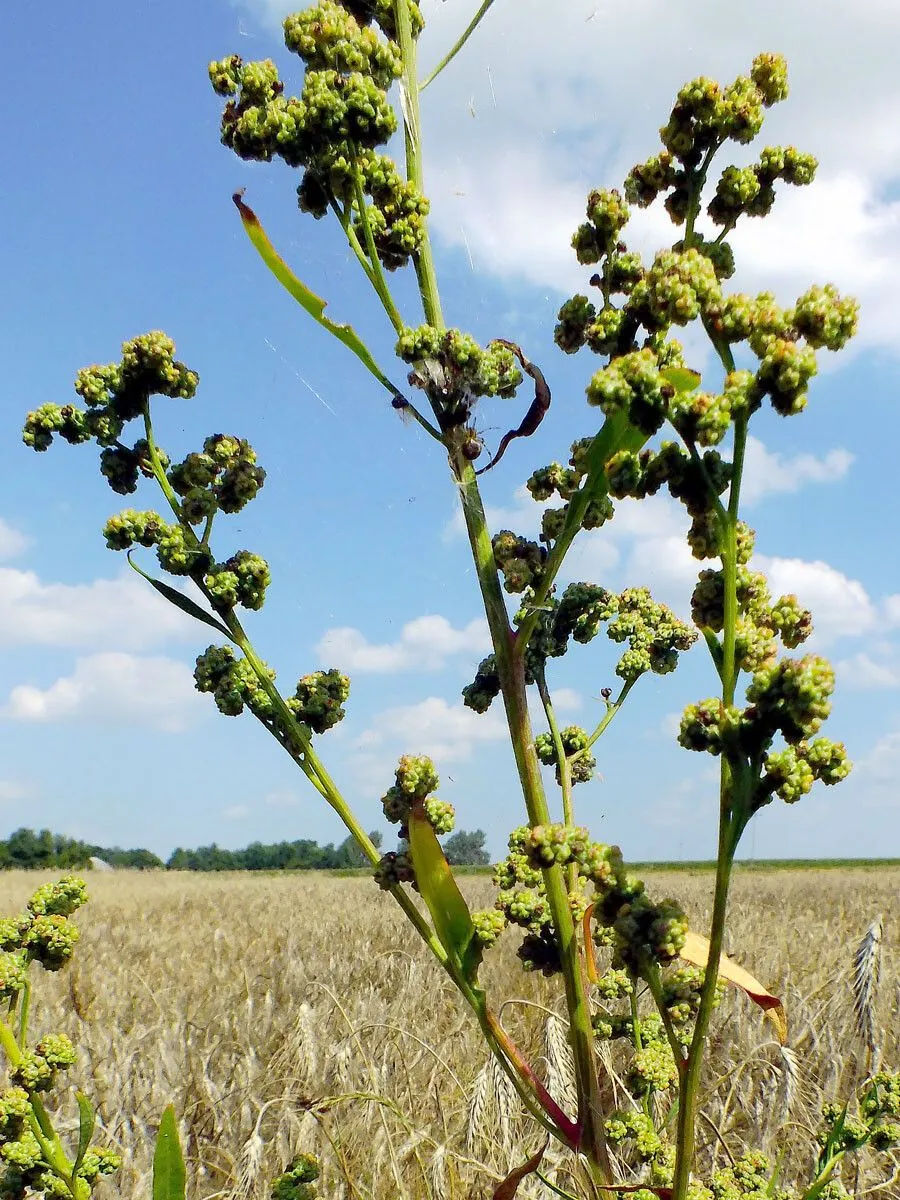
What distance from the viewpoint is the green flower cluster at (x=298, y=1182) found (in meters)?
1.76

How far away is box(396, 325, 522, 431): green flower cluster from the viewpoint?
4.36 ft

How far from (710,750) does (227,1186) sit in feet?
10.6

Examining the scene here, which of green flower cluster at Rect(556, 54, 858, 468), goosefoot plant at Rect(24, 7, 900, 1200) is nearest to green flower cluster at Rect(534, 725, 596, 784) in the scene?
goosefoot plant at Rect(24, 7, 900, 1200)

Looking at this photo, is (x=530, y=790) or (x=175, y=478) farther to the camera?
(x=175, y=478)

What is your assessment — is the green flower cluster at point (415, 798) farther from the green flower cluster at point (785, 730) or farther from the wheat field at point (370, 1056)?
the wheat field at point (370, 1056)

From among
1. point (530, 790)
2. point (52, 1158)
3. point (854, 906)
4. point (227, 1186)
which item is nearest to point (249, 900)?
point (854, 906)

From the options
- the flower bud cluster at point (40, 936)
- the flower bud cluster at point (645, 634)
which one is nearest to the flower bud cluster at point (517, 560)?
the flower bud cluster at point (645, 634)

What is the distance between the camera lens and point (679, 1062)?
1.14 metres

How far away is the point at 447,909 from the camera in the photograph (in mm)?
1313

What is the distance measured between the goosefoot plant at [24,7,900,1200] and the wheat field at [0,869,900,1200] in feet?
2.91

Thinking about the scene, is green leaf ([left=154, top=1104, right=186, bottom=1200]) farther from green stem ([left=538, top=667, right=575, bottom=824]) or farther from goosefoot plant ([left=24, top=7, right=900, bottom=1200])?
green stem ([left=538, top=667, right=575, bottom=824])

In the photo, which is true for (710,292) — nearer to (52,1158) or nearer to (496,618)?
(496,618)

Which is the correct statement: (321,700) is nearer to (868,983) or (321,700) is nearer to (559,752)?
(559,752)

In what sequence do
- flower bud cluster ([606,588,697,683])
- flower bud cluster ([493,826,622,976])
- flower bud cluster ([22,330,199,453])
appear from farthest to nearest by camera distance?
flower bud cluster ([606,588,697,683])
flower bud cluster ([22,330,199,453])
flower bud cluster ([493,826,622,976])
